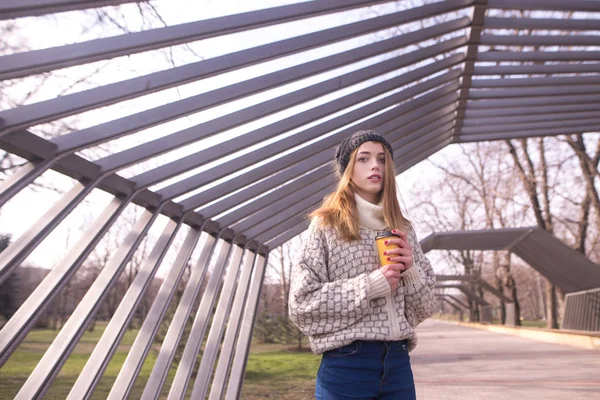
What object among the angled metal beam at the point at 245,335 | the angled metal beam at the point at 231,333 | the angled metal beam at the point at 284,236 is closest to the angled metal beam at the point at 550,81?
the angled metal beam at the point at 284,236

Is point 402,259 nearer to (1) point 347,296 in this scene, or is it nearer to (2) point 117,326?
(1) point 347,296

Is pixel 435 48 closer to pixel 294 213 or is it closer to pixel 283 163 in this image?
pixel 283 163

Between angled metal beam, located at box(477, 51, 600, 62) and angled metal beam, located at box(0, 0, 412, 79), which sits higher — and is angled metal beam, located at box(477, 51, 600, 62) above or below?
above

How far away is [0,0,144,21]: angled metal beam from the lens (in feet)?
7.09

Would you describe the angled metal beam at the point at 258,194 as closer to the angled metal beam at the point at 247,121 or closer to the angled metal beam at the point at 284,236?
the angled metal beam at the point at 247,121

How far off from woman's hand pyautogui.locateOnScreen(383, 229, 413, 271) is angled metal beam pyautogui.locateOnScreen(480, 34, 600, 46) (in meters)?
4.40

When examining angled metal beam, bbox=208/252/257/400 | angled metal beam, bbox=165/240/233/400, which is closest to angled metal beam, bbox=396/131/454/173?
angled metal beam, bbox=208/252/257/400

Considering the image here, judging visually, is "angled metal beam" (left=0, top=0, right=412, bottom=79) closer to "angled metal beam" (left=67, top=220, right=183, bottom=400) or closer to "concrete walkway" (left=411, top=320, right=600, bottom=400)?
"angled metal beam" (left=67, top=220, right=183, bottom=400)

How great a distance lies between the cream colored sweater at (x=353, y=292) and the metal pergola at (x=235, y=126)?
1.40 meters

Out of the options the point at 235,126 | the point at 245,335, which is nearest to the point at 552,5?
the point at 235,126

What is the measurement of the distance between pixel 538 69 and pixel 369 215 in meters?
5.01

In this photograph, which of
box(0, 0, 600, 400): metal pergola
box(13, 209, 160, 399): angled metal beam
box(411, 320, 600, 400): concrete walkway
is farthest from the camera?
box(411, 320, 600, 400): concrete walkway

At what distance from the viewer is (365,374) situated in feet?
6.40

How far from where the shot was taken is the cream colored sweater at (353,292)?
6.50 feet
